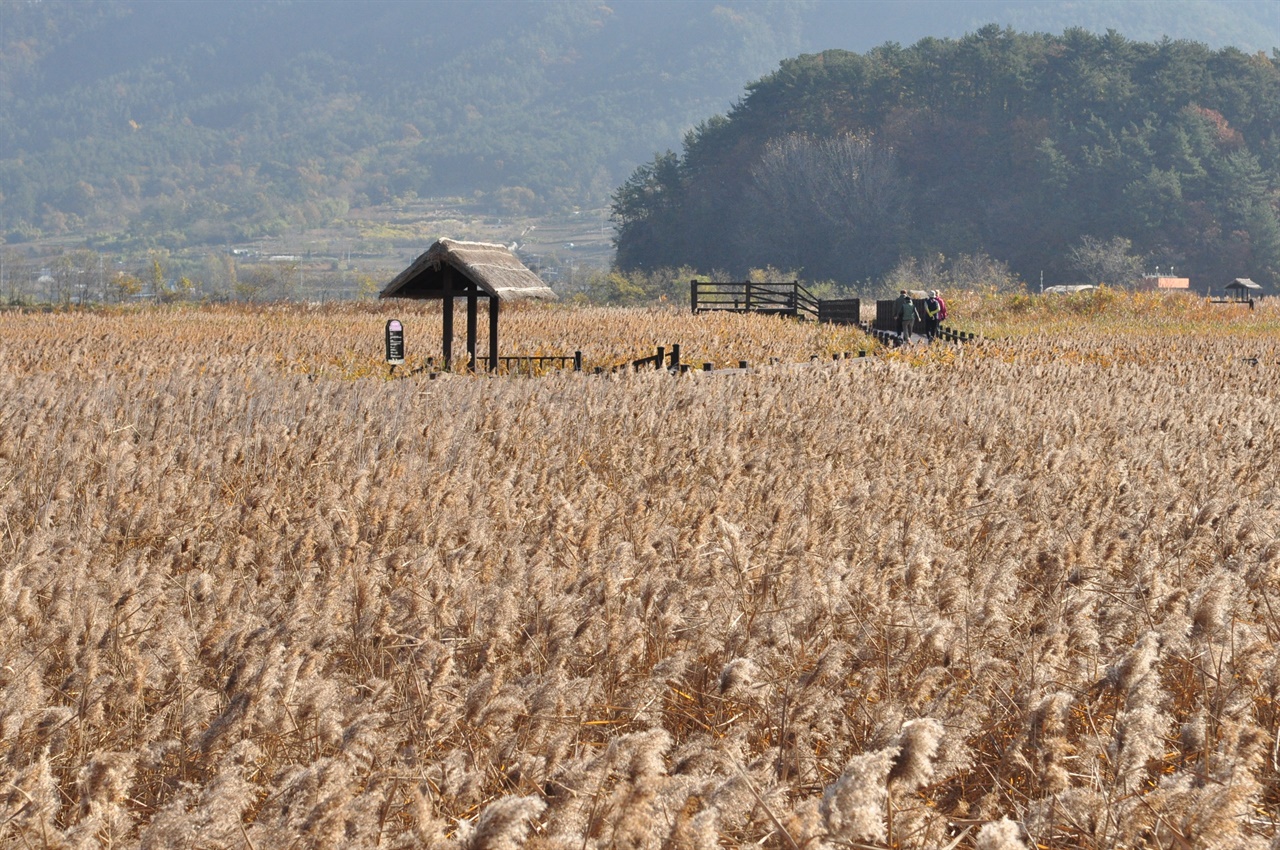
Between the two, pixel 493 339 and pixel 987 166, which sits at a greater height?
pixel 987 166

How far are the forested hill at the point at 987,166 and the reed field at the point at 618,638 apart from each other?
233 ft

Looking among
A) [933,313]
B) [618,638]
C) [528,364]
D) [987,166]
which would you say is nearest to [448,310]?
[528,364]

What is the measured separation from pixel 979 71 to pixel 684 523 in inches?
3283

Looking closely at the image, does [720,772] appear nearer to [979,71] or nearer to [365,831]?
[365,831]

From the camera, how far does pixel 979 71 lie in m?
82.2

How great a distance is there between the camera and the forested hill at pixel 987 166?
2896 inches

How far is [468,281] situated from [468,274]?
0.93 metres

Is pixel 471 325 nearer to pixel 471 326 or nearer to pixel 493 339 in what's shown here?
pixel 471 326

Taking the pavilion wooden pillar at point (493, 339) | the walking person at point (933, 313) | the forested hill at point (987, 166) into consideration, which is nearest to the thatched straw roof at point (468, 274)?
the pavilion wooden pillar at point (493, 339)

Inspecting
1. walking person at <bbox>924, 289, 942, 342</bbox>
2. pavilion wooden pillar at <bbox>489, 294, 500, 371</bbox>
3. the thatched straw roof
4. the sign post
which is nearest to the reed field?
the sign post

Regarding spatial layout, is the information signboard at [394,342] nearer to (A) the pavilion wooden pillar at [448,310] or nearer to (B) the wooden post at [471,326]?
(A) the pavilion wooden pillar at [448,310]

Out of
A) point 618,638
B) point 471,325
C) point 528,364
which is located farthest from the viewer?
point 528,364

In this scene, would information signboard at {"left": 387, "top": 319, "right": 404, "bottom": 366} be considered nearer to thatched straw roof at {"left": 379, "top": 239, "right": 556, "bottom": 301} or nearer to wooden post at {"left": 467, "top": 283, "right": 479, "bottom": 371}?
thatched straw roof at {"left": 379, "top": 239, "right": 556, "bottom": 301}

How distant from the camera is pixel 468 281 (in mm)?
15977
